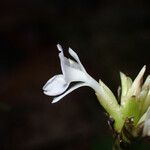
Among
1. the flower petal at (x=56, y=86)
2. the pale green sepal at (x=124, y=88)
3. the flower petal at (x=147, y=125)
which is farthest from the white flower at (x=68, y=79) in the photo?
the flower petal at (x=147, y=125)

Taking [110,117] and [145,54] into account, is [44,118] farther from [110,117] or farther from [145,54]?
[110,117]

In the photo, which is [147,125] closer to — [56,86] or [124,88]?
[124,88]

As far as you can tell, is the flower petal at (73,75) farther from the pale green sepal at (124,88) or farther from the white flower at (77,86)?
the pale green sepal at (124,88)

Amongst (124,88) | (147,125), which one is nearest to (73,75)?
(124,88)

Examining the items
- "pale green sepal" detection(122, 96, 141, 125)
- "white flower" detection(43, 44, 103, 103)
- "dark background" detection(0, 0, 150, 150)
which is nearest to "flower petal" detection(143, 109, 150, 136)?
"pale green sepal" detection(122, 96, 141, 125)

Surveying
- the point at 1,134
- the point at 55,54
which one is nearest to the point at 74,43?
the point at 55,54

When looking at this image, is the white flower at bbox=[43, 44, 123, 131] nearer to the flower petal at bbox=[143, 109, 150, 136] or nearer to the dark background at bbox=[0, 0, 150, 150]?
the flower petal at bbox=[143, 109, 150, 136]
